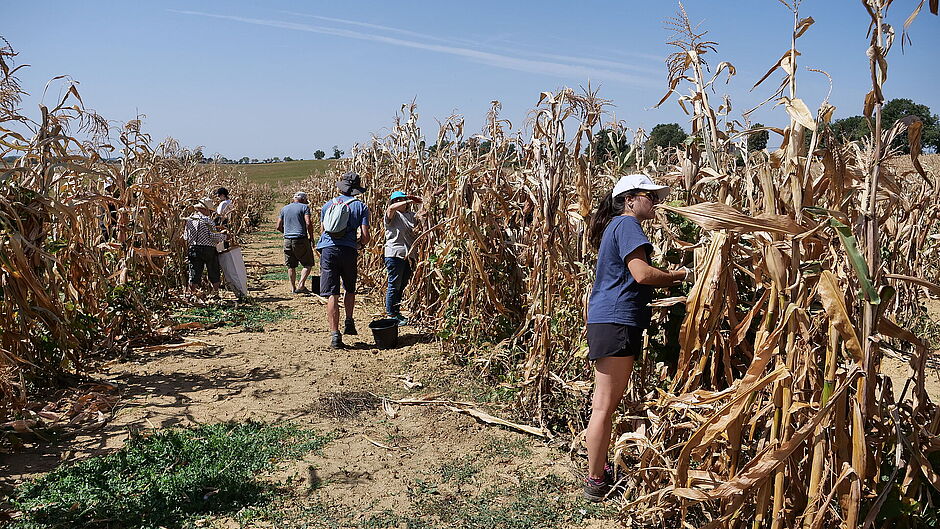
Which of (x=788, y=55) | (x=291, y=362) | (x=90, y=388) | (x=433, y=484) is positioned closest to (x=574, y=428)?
(x=433, y=484)

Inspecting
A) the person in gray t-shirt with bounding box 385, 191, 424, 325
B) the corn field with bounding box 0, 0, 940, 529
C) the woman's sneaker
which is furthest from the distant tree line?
the person in gray t-shirt with bounding box 385, 191, 424, 325

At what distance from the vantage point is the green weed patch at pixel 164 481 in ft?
11.2

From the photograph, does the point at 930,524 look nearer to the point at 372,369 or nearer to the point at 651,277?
the point at 651,277

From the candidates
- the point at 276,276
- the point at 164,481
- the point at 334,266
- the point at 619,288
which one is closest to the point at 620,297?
the point at 619,288

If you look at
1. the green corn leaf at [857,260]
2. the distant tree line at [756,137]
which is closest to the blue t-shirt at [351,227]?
the distant tree line at [756,137]

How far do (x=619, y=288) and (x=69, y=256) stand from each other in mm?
4857

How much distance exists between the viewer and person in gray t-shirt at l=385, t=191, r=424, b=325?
7.58m

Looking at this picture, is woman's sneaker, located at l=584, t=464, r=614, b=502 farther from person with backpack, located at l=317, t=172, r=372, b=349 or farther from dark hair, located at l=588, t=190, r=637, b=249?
person with backpack, located at l=317, t=172, r=372, b=349

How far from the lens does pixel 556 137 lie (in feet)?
14.1

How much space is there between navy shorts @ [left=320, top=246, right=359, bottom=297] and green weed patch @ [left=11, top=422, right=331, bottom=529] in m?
2.22

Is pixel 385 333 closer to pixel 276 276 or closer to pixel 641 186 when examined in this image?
pixel 641 186

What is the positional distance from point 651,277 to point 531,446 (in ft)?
6.02

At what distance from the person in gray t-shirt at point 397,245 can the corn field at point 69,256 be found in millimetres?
2489

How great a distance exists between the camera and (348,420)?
4.90m
